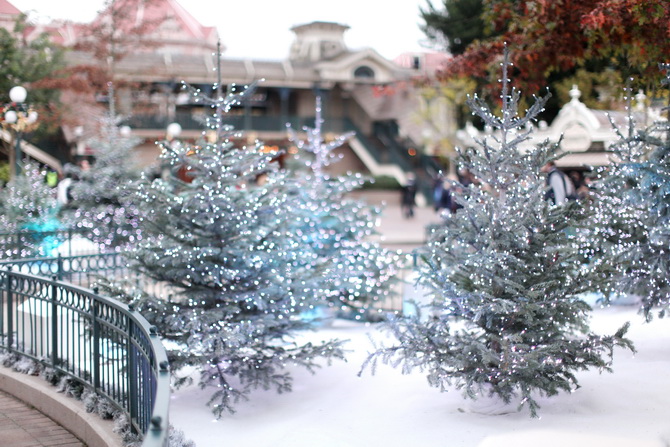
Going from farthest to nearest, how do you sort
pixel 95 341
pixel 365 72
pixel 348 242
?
pixel 365 72 → pixel 348 242 → pixel 95 341

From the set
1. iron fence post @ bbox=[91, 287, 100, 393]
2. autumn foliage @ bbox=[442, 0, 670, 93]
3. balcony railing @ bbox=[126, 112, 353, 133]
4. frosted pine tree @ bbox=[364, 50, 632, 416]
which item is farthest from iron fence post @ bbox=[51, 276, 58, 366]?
balcony railing @ bbox=[126, 112, 353, 133]

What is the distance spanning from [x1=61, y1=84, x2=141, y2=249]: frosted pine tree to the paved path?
7.48 meters

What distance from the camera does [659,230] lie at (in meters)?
8.46

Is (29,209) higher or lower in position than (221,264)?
lower

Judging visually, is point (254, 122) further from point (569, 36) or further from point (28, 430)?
point (28, 430)

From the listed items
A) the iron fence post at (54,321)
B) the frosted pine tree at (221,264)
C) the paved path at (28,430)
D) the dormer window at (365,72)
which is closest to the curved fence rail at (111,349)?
the iron fence post at (54,321)

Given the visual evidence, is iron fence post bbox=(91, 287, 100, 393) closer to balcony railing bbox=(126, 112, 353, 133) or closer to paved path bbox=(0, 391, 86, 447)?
paved path bbox=(0, 391, 86, 447)

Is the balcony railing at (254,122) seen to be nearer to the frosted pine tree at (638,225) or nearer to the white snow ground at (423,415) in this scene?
the white snow ground at (423,415)

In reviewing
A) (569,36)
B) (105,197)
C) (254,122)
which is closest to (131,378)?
(569,36)

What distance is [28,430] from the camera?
7.10 m

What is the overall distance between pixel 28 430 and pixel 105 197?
1113cm

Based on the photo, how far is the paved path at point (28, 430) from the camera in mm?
6777

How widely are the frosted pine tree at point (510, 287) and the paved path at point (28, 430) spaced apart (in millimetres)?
2870

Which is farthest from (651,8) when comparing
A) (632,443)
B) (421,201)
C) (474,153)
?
(421,201)
